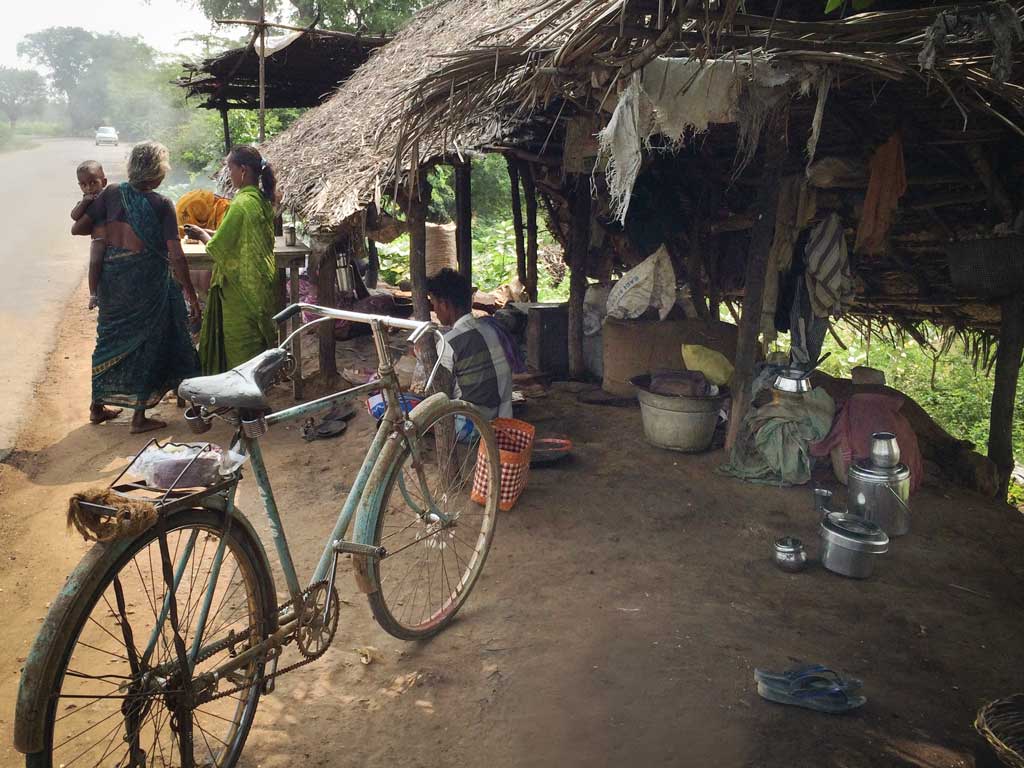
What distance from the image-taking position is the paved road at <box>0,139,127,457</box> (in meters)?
6.85

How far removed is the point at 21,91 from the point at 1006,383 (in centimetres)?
6718

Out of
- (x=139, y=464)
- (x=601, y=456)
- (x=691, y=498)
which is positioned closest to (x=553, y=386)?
(x=601, y=456)

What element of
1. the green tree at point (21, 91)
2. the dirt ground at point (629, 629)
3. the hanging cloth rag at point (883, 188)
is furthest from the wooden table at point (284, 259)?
the green tree at point (21, 91)

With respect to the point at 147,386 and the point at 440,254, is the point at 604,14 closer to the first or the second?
the point at 147,386

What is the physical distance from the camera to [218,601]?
335 cm

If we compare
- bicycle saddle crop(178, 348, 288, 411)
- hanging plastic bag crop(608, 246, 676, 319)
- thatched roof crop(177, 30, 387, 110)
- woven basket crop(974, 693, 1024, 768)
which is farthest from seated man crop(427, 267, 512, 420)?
thatched roof crop(177, 30, 387, 110)

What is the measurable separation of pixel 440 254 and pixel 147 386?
227 inches

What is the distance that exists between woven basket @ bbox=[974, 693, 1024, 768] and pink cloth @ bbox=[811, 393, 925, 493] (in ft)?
8.12

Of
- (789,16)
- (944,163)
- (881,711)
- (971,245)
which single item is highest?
(789,16)

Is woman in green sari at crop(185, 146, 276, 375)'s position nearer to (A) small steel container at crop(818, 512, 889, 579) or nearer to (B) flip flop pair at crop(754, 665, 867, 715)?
(A) small steel container at crop(818, 512, 889, 579)

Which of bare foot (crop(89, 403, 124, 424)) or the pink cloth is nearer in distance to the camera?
the pink cloth

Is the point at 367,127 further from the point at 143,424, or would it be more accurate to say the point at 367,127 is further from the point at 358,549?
the point at 358,549

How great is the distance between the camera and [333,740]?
2.54 metres

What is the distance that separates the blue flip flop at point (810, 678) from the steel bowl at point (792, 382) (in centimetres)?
239
